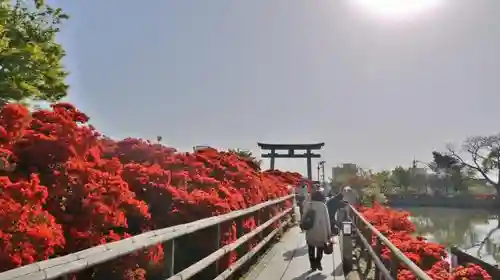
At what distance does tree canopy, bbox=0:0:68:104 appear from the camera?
14025 mm

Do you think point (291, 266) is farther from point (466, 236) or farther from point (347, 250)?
point (466, 236)

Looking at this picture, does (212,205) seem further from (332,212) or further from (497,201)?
(497,201)

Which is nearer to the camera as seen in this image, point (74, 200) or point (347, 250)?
point (74, 200)

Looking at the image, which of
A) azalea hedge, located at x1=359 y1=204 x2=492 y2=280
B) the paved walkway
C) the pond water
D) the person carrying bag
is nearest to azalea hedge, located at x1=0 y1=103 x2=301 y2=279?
the paved walkway

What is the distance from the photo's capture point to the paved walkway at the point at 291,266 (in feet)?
29.1

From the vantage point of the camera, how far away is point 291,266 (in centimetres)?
991

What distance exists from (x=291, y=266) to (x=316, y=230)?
101 centimetres

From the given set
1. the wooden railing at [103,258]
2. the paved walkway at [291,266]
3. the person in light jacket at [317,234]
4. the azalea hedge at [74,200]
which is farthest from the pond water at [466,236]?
the wooden railing at [103,258]

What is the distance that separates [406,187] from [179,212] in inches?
3446

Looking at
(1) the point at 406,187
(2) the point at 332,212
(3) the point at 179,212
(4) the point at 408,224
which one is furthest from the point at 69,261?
(1) the point at 406,187

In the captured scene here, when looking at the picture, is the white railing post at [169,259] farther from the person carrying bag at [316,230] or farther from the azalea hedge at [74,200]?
the person carrying bag at [316,230]

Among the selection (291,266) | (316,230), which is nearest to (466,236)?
(291,266)

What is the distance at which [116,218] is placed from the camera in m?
4.89

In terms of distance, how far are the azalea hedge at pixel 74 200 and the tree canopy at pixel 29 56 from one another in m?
5.11
